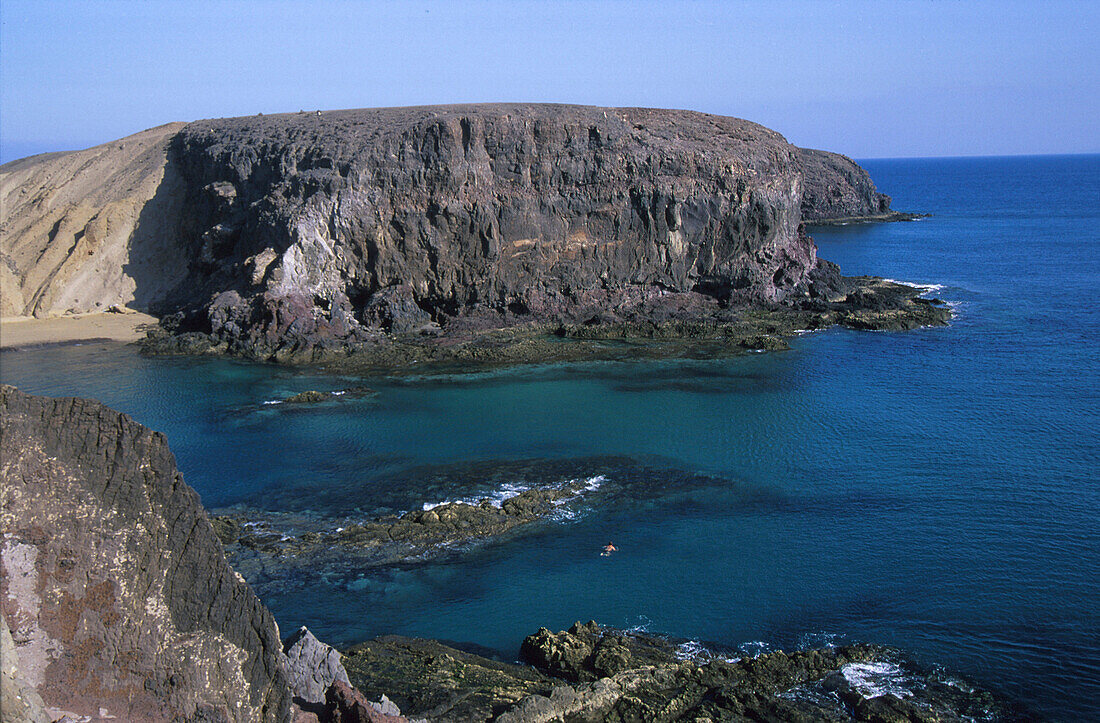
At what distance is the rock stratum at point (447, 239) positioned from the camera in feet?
160

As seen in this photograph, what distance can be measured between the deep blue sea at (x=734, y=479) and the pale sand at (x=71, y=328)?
2.27 m

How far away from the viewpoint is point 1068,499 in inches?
1102

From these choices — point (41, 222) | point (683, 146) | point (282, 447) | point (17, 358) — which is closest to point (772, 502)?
point (282, 447)

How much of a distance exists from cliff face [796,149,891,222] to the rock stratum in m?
53.7

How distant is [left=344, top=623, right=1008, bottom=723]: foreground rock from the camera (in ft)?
56.4

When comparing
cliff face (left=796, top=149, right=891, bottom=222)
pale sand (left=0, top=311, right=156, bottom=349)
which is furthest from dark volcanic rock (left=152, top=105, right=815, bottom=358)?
cliff face (left=796, top=149, right=891, bottom=222)

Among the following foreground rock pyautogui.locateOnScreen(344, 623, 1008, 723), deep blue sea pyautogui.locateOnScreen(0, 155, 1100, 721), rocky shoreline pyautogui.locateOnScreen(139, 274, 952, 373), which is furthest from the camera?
rocky shoreline pyautogui.locateOnScreen(139, 274, 952, 373)

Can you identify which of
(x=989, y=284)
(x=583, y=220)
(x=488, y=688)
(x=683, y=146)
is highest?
(x=683, y=146)

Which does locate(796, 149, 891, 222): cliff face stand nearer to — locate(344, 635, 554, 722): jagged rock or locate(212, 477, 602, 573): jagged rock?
locate(212, 477, 602, 573): jagged rock

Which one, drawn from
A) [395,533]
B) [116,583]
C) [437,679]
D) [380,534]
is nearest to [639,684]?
[437,679]

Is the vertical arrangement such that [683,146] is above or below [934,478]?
above

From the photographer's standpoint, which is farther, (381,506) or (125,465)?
(381,506)

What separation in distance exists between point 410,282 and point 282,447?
1873 cm

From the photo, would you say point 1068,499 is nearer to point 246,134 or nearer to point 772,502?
point 772,502
